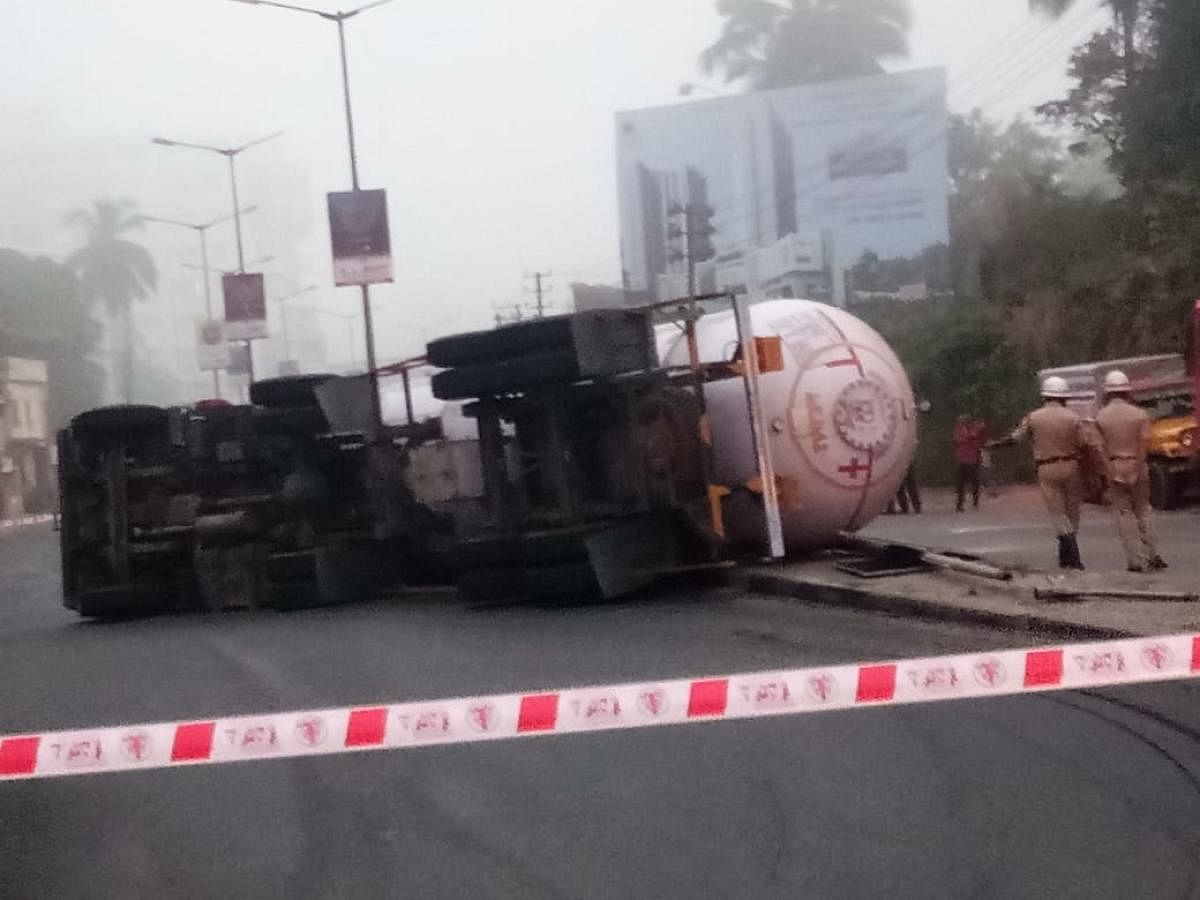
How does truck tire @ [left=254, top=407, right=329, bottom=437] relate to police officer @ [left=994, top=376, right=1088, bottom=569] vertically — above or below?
above

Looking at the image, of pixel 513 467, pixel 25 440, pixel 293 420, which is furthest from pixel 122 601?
pixel 513 467

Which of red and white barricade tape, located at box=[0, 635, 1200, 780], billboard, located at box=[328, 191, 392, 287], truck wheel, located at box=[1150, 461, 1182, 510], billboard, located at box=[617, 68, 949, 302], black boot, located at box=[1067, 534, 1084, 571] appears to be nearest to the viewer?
red and white barricade tape, located at box=[0, 635, 1200, 780]

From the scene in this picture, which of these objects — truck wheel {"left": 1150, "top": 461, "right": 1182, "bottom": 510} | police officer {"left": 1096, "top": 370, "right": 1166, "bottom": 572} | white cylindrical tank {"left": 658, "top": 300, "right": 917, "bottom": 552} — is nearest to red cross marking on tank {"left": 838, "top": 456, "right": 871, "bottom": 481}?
white cylindrical tank {"left": 658, "top": 300, "right": 917, "bottom": 552}

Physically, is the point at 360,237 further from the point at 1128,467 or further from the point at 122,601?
the point at 1128,467

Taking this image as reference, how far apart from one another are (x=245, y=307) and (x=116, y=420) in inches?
61.4

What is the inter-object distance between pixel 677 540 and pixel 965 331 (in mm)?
13352

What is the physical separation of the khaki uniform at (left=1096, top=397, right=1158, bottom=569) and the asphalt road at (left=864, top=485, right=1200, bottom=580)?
1.37 feet

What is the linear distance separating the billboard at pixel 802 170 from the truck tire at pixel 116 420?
54.9 ft

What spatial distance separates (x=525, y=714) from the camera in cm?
506

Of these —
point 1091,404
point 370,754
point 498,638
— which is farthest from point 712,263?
point 370,754

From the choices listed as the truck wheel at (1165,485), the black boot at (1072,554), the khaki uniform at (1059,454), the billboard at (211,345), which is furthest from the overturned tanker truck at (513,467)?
the truck wheel at (1165,485)

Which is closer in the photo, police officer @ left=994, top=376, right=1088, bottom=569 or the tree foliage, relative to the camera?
police officer @ left=994, top=376, right=1088, bottom=569

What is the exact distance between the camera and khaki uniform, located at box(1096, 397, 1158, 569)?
1016 cm

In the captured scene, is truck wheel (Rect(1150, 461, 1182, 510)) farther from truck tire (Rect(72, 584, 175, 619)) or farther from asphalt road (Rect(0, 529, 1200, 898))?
truck tire (Rect(72, 584, 175, 619))
